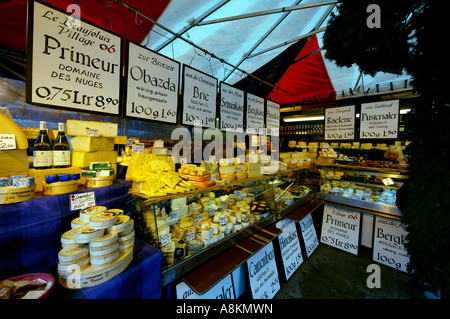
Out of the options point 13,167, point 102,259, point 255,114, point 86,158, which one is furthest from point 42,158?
point 255,114

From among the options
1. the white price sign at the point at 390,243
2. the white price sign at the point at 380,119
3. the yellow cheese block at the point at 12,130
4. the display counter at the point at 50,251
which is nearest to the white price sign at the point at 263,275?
the display counter at the point at 50,251

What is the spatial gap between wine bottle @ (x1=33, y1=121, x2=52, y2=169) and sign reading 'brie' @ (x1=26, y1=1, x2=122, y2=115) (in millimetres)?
478

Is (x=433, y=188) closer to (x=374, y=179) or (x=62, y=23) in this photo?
(x=62, y=23)

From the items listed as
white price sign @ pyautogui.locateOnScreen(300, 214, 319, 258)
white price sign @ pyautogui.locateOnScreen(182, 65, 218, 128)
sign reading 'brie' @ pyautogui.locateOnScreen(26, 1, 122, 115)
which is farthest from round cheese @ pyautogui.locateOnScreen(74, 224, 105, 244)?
white price sign @ pyautogui.locateOnScreen(300, 214, 319, 258)

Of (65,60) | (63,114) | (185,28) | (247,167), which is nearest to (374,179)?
(247,167)

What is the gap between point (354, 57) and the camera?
4.22 ft

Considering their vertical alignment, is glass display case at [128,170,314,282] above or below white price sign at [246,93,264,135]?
below

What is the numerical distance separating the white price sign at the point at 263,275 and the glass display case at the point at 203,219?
436 mm

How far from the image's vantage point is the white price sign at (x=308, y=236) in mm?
3832

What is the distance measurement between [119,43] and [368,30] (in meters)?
2.49

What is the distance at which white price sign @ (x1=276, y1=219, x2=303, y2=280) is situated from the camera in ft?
10.5

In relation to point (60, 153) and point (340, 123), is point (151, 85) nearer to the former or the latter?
point (60, 153)

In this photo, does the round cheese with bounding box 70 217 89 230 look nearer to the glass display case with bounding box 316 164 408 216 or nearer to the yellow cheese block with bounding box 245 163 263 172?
the yellow cheese block with bounding box 245 163 263 172

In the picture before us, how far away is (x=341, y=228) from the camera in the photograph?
165 inches
